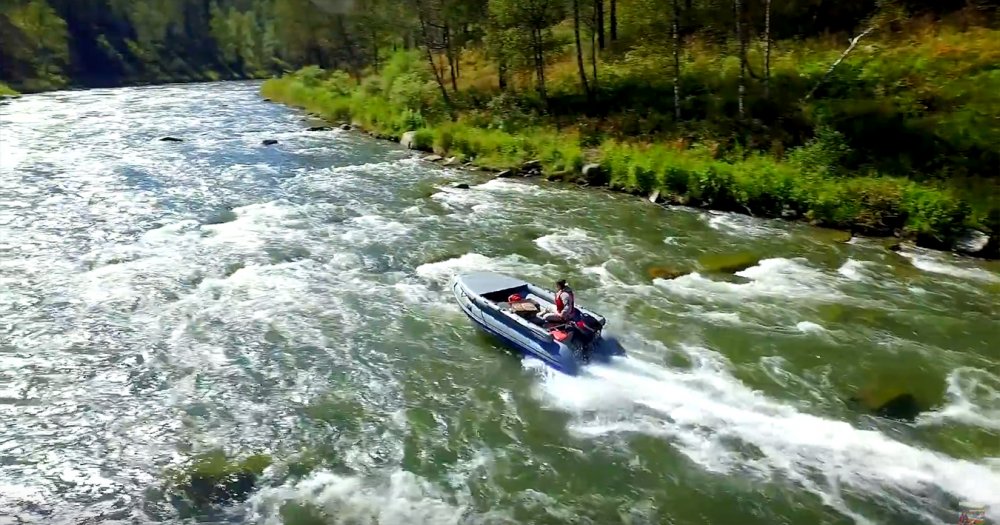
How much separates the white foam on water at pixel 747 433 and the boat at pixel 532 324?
353 mm

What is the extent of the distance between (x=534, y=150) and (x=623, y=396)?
19746 mm

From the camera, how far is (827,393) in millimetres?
13008

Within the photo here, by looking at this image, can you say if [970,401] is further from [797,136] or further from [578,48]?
[578,48]

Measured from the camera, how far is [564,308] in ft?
47.0

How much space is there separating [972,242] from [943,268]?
177 centimetres

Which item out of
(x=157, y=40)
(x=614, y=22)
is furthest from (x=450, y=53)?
(x=157, y=40)

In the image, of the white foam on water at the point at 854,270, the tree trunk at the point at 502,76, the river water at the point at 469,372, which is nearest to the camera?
the river water at the point at 469,372

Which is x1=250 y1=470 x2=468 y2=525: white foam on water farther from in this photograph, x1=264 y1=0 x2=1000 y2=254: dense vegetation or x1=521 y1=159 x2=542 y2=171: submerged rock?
x1=521 y1=159 x2=542 y2=171: submerged rock

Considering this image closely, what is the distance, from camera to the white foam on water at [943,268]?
Answer: 18.2 meters

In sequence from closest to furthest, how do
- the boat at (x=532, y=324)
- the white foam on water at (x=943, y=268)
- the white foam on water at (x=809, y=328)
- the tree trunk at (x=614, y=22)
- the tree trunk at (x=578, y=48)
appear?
Result: the boat at (x=532, y=324)
the white foam on water at (x=809, y=328)
the white foam on water at (x=943, y=268)
the tree trunk at (x=578, y=48)
the tree trunk at (x=614, y=22)

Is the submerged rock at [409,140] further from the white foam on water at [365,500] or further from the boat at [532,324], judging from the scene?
the white foam on water at [365,500]

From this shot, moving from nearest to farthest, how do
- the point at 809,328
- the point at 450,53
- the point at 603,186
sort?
the point at 809,328 < the point at 603,186 < the point at 450,53

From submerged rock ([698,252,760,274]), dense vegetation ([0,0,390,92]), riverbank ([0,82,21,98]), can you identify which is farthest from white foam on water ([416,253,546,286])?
riverbank ([0,82,21,98])

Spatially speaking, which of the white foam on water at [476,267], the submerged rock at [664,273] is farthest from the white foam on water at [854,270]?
the white foam on water at [476,267]
